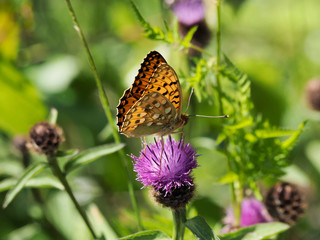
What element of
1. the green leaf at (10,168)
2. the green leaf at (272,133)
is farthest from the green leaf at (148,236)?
the green leaf at (10,168)

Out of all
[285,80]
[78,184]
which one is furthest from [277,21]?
[78,184]

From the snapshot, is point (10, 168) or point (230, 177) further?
point (10, 168)

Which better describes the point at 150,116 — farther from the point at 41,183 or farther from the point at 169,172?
the point at 41,183

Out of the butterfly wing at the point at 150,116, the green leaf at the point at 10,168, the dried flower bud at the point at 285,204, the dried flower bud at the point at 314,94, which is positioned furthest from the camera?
the dried flower bud at the point at 314,94

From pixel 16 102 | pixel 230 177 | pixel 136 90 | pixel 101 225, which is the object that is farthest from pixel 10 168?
pixel 230 177

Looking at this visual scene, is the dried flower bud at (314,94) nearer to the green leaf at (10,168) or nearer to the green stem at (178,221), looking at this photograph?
the green stem at (178,221)

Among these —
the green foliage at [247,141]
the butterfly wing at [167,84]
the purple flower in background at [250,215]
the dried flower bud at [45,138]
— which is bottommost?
the purple flower in background at [250,215]
